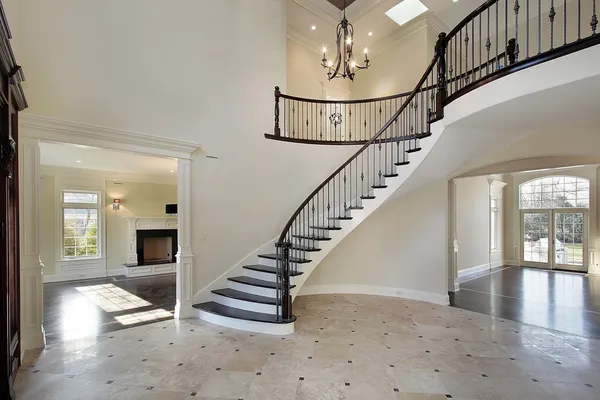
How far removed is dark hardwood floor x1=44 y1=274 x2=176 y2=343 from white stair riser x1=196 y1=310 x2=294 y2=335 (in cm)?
102

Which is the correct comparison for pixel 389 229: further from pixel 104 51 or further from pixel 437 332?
pixel 104 51

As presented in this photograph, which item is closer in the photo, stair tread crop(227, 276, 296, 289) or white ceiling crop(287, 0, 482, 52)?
stair tread crop(227, 276, 296, 289)

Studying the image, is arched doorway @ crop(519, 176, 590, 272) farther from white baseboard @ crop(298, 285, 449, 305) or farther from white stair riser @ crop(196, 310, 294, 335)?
white stair riser @ crop(196, 310, 294, 335)

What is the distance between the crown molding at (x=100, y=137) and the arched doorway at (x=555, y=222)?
1141 centimetres

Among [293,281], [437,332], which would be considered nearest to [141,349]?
[293,281]

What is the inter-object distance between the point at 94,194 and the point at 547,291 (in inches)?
469

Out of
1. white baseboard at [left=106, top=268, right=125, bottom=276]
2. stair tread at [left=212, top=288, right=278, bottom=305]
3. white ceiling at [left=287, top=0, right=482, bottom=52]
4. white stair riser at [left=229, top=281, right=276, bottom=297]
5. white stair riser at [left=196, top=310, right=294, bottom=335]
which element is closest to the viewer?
white stair riser at [left=196, top=310, right=294, bottom=335]

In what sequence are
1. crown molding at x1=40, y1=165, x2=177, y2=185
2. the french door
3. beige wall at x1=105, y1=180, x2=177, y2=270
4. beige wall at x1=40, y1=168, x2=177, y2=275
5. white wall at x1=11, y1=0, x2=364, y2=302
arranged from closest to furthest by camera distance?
white wall at x1=11, y1=0, x2=364, y2=302 < beige wall at x1=40, y1=168, x2=177, y2=275 < crown molding at x1=40, y1=165, x2=177, y2=185 < beige wall at x1=105, y1=180, x2=177, y2=270 < the french door

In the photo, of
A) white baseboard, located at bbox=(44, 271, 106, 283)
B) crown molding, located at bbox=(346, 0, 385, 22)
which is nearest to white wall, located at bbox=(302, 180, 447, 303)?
crown molding, located at bbox=(346, 0, 385, 22)

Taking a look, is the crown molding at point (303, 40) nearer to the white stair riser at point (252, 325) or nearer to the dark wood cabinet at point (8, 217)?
the dark wood cabinet at point (8, 217)

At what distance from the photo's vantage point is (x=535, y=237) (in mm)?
10297

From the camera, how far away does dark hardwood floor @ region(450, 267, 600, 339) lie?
4.82 metres

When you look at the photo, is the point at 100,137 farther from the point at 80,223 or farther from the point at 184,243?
the point at 80,223

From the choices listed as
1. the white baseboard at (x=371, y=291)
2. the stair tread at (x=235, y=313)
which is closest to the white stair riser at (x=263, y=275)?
the stair tread at (x=235, y=313)
